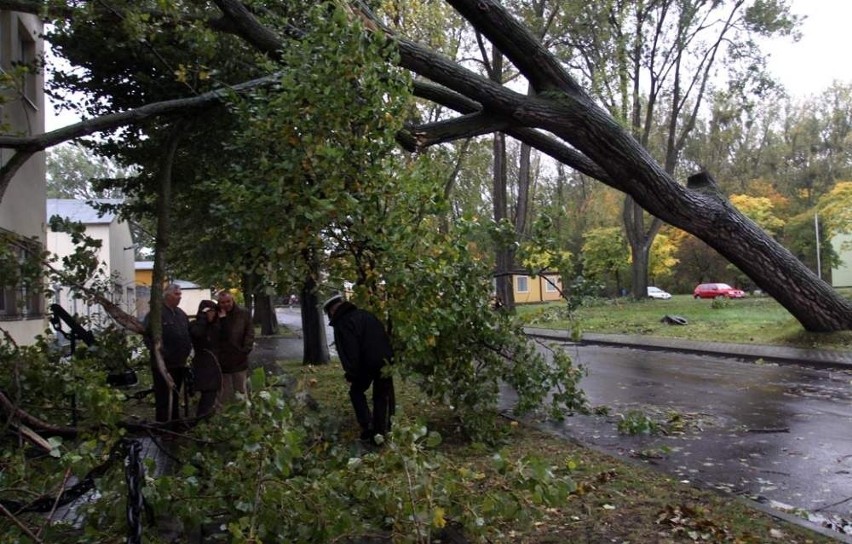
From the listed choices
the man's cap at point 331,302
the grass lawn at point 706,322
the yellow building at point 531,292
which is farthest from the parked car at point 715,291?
the man's cap at point 331,302

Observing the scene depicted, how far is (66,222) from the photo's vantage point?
22.7 feet

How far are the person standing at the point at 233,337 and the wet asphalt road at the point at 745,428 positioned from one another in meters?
3.58

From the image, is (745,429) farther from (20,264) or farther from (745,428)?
(20,264)

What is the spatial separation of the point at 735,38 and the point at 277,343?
2138 cm

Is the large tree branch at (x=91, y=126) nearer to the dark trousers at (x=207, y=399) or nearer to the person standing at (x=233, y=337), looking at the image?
the person standing at (x=233, y=337)

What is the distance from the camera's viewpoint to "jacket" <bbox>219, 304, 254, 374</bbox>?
7.88 m

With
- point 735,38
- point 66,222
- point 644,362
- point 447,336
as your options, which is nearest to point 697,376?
point 644,362

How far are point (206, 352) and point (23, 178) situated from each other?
27.3 feet

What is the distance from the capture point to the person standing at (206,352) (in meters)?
7.61

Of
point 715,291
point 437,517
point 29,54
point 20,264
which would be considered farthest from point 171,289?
point 715,291

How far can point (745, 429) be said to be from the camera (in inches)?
317

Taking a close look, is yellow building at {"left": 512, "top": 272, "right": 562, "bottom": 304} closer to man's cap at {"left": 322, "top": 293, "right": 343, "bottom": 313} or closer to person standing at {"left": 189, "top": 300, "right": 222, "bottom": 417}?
person standing at {"left": 189, "top": 300, "right": 222, "bottom": 417}

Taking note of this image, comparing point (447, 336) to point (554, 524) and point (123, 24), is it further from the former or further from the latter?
point (123, 24)

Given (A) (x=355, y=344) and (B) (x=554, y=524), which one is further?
(A) (x=355, y=344)
